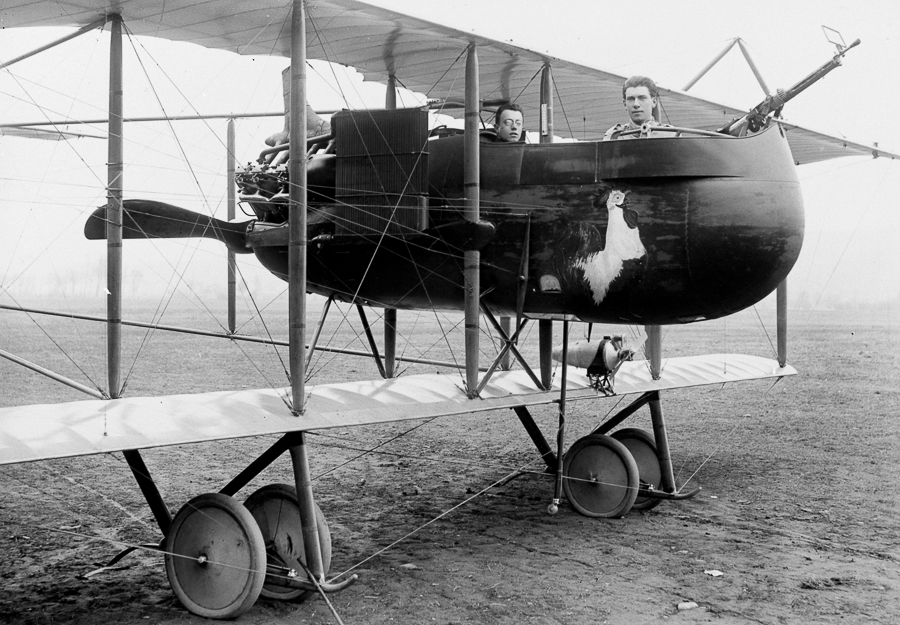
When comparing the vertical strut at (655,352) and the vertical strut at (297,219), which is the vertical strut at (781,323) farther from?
the vertical strut at (297,219)

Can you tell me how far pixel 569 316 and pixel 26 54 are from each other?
4824mm

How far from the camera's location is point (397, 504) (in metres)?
9.38

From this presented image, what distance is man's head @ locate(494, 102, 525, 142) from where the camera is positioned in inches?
303

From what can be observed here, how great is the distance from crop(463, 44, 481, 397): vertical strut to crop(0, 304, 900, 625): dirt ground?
1.48 meters

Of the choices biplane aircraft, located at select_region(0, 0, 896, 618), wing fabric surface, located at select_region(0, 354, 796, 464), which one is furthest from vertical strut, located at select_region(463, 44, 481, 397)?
wing fabric surface, located at select_region(0, 354, 796, 464)

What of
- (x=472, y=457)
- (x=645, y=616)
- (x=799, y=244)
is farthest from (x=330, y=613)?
(x=472, y=457)

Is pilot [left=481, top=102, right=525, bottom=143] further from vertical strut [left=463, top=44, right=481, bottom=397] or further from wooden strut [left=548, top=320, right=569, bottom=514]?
wooden strut [left=548, top=320, right=569, bottom=514]

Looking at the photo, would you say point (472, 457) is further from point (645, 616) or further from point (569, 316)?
point (645, 616)

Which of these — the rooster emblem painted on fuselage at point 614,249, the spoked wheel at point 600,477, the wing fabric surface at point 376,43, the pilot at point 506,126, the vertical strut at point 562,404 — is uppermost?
the wing fabric surface at point 376,43

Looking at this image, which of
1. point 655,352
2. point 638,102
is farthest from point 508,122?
point 655,352

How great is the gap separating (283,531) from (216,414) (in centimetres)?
106

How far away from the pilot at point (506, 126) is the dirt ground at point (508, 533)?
3029mm

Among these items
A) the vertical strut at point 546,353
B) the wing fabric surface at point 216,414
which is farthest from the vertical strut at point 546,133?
the wing fabric surface at point 216,414

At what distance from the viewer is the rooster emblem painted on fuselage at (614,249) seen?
6.81 m
